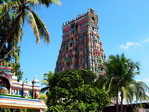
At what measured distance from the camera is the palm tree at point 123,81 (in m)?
22.5

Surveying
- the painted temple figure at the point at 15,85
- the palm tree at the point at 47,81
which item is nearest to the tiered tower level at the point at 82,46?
the palm tree at the point at 47,81

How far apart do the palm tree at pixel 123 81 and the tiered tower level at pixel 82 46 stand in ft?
113

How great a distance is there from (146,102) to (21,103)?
12.2 m

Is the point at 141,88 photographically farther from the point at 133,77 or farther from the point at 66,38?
the point at 66,38

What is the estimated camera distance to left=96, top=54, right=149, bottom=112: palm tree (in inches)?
885

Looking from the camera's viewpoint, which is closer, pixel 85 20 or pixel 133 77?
pixel 133 77

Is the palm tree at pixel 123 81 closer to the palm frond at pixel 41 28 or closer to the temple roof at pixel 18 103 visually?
the temple roof at pixel 18 103

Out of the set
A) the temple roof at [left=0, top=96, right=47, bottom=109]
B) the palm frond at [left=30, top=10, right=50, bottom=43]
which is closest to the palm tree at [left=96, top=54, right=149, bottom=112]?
the temple roof at [left=0, top=96, right=47, bottom=109]

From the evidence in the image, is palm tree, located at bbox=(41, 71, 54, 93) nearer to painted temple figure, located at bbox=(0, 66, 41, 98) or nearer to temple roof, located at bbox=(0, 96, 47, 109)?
painted temple figure, located at bbox=(0, 66, 41, 98)

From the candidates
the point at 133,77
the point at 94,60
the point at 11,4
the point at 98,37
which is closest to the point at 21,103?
the point at 11,4

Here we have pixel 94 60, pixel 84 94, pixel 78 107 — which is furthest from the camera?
pixel 94 60

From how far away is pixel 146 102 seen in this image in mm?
22797

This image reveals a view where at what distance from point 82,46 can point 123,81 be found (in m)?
39.4

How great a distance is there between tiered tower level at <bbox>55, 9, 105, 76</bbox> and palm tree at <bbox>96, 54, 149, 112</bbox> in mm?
34389
